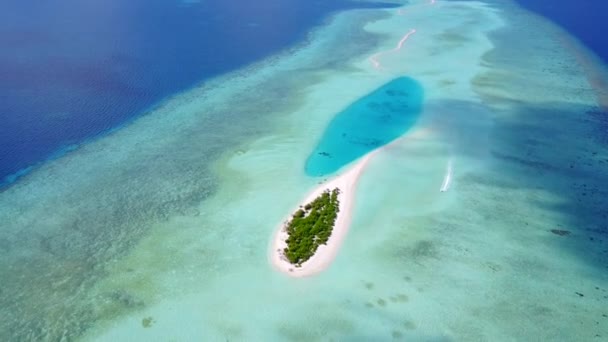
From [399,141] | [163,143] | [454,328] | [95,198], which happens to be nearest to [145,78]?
[163,143]

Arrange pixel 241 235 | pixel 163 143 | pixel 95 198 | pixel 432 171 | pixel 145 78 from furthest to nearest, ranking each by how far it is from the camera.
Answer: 1. pixel 145 78
2. pixel 163 143
3. pixel 432 171
4. pixel 95 198
5. pixel 241 235

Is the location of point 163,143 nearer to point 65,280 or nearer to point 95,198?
point 95,198

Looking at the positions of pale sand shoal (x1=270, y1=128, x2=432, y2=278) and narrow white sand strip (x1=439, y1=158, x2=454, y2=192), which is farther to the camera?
narrow white sand strip (x1=439, y1=158, x2=454, y2=192)

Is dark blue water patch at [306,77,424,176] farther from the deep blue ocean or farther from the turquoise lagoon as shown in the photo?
the deep blue ocean

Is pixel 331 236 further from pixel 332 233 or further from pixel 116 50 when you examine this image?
pixel 116 50

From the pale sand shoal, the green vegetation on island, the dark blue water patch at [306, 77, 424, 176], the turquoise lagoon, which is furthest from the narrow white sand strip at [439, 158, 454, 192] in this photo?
the green vegetation on island
